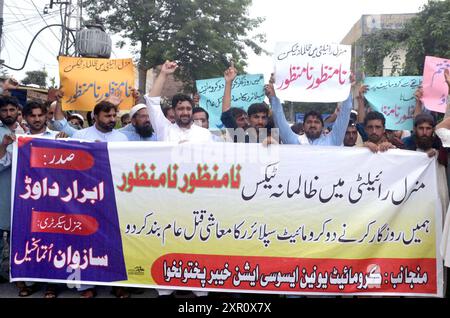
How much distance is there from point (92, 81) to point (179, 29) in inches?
458

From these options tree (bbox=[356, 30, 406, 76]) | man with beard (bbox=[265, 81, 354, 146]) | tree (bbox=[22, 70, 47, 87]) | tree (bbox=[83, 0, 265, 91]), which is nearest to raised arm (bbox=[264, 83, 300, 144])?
man with beard (bbox=[265, 81, 354, 146])

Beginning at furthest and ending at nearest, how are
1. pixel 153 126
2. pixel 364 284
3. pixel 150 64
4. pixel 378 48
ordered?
pixel 378 48 → pixel 150 64 → pixel 153 126 → pixel 364 284

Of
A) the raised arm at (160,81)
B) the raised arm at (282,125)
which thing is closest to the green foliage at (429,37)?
the raised arm at (282,125)

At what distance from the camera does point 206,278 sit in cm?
341

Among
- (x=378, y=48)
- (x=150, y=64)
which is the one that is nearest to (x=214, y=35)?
(x=150, y=64)

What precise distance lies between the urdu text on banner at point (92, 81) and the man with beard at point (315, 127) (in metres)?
1.52

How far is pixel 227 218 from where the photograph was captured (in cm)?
346

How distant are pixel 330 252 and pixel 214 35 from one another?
42.8 feet

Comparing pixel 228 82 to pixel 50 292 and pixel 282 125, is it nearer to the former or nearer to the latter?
pixel 282 125

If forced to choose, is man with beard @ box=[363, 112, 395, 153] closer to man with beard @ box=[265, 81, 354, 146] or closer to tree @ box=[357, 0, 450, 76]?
man with beard @ box=[265, 81, 354, 146]

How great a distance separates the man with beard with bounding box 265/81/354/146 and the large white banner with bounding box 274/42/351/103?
0.46ft

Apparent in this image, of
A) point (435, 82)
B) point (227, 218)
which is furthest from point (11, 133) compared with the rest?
point (435, 82)

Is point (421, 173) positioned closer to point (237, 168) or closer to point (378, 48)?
point (237, 168)
